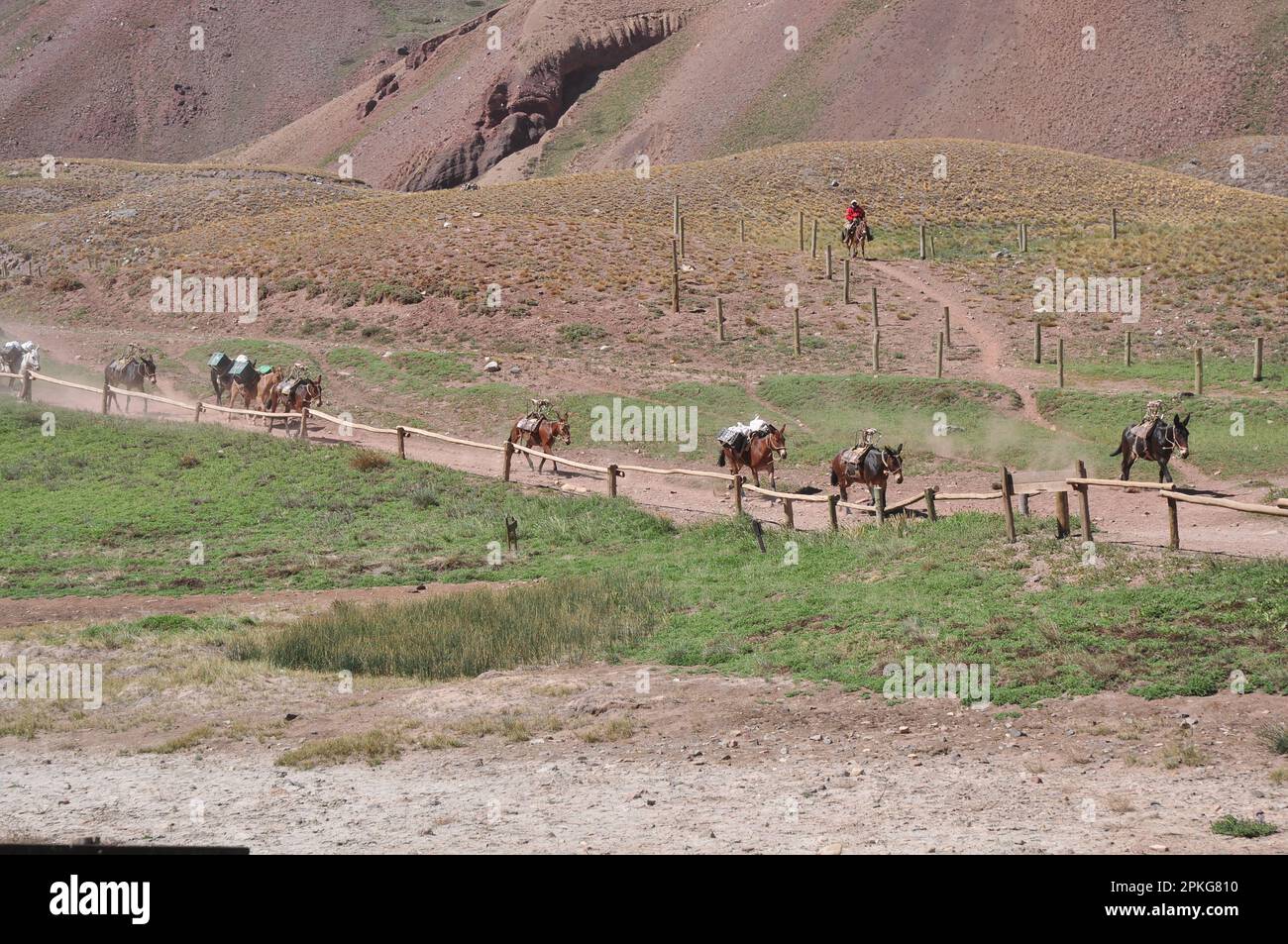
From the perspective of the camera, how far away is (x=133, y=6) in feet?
536

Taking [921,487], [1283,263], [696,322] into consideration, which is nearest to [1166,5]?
A: [1283,263]

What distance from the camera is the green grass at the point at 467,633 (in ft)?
56.2

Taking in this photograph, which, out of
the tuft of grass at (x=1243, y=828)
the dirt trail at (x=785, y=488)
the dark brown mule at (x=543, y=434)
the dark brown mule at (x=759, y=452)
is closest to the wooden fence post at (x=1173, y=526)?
the dirt trail at (x=785, y=488)

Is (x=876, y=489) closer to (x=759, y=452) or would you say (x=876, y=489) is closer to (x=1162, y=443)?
(x=759, y=452)

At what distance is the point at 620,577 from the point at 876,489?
4722 mm

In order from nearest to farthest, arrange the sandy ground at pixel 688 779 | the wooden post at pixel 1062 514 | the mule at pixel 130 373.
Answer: the sandy ground at pixel 688 779 → the wooden post at pixel 1062 514 → the mule at pixel 130 373

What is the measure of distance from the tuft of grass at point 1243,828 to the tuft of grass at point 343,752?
761 cm

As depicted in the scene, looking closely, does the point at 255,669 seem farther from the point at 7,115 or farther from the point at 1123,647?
the point at 7,115

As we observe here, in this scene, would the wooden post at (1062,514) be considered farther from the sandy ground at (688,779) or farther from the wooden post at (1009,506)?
the sandy ground at (688,779)

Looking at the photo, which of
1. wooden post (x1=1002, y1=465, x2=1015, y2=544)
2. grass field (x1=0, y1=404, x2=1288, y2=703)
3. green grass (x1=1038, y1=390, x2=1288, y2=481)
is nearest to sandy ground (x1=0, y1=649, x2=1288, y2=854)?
grass field (x1=0, y1=404, x2=1288, y2=703)

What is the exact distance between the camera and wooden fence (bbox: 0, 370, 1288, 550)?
1788cm

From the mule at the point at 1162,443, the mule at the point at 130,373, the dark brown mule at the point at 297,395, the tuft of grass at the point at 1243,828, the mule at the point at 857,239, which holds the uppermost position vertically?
the mule at the point at 857,239

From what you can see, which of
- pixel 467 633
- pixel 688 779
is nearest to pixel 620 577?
pixel 467 633
